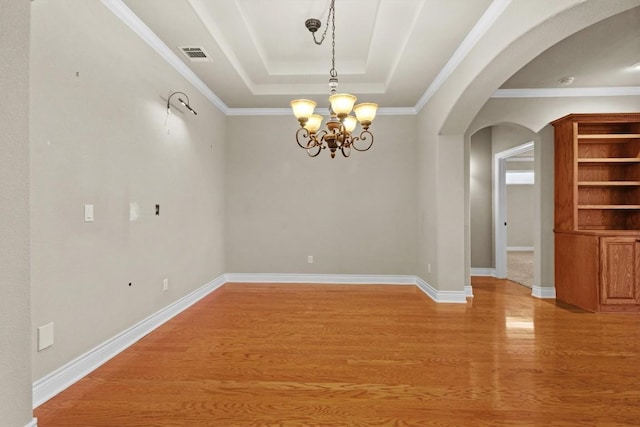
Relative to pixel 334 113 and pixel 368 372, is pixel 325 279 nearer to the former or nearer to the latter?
pixel 368 372

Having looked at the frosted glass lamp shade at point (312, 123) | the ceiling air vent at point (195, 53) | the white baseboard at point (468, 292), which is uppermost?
the ceiling air vent at point (195, 53)

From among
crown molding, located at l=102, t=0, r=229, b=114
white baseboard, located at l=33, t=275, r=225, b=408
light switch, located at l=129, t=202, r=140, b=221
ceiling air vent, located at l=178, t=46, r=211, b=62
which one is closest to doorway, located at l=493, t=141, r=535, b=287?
ceiling air vent, located at l=178, t=46, r=211, b=62

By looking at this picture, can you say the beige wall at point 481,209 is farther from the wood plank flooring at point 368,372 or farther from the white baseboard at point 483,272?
the wood plank flooring at point 368,372

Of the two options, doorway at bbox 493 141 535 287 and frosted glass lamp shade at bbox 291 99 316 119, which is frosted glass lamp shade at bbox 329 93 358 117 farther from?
doorway at bbox 493 141 535 287

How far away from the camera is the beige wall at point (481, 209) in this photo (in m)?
6.13

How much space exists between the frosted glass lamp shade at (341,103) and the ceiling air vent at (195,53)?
1.71 m

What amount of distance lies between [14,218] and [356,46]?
3518mm

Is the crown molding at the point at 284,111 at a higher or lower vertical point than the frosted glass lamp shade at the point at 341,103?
higher

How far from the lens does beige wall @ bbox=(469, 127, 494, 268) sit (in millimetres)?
6133

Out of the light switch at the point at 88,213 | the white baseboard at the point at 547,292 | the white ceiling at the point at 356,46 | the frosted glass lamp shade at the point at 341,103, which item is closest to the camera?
the light switch at the point at 88,213

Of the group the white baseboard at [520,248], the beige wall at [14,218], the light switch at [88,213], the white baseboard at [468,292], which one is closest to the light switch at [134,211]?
the light switch at [88,213]

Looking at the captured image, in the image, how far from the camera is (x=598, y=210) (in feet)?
14.4

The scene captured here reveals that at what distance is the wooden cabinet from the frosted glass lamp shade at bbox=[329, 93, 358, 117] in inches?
132

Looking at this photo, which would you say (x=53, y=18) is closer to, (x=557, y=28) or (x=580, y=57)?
(x=557, y=28)
